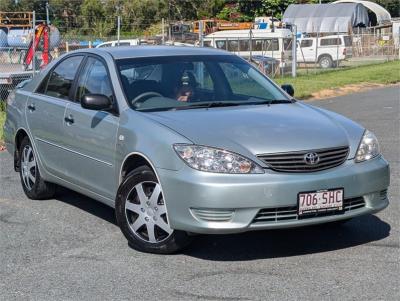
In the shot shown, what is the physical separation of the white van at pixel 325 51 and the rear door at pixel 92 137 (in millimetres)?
30690

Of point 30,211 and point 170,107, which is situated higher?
point 170,107

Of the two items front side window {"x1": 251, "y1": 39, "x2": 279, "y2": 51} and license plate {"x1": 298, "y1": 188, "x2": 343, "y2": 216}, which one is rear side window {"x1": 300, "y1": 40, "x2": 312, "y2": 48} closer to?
front side window {"x1": 251, "y1": 39, "x2": 279, "y2": 51}

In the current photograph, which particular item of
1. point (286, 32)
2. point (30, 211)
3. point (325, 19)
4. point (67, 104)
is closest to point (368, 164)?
point (67, 104)

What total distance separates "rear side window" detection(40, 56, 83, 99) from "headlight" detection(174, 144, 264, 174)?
2.17 m

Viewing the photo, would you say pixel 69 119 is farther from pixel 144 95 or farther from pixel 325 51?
pixel 325 51

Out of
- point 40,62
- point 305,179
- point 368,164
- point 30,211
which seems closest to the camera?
point 305,179

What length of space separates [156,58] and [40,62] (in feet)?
48.8

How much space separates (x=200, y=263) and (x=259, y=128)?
1.07 m

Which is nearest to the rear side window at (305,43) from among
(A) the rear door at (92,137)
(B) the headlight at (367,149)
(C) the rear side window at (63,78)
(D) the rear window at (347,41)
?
(D) the rear window at (347,41)

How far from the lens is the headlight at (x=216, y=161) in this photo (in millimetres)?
5086

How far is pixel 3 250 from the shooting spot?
5824 millimetres

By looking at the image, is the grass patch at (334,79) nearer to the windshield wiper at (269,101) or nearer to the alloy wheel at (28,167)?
the alloy wheel at (28,167)

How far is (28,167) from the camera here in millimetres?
7672

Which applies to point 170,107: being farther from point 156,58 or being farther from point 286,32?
point 286,32
